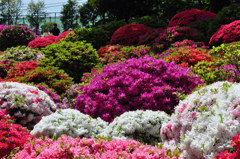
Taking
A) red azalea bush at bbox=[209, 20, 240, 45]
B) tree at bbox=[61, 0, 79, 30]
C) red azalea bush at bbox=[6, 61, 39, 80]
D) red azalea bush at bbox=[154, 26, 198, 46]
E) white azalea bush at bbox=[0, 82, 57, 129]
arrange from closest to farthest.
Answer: white azalea bush at bbox=[0, 82, 57, 129] < red azalea bush at bbox=[6, 61, 39, 80] < red azalea bush at bbox=[209, 20, 240, 45] < red azalea bush at bbox=[154, 26, 198, 46] < tree at bbox=[61, 0, 79, 30]

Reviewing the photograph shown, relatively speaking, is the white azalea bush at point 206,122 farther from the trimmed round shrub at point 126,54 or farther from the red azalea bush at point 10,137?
the trimmed round shrub at point 126,54

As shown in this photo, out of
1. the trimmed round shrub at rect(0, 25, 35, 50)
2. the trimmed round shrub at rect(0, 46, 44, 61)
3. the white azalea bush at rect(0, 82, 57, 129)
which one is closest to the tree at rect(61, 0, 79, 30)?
the trimmed round shrub at rect(0, 25, 35, 50)

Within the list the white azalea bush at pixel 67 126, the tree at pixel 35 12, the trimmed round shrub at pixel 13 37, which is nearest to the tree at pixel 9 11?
the tree at pixel 35 12

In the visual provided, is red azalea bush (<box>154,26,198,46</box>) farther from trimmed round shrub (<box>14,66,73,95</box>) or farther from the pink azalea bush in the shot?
the pink azalea bush

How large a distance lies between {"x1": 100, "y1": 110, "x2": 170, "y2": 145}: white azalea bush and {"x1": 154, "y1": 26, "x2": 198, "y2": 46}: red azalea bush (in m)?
8.12

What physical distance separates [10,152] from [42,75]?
16.6ft

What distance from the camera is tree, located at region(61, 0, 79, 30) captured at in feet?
179

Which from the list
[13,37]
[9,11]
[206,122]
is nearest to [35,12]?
[9,11]

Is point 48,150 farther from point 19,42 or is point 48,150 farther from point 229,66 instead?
point 19,42

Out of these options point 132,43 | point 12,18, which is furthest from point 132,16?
point 12,18

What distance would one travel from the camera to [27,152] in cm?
397

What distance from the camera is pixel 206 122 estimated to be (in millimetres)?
3350

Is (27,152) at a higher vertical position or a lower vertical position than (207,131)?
lower

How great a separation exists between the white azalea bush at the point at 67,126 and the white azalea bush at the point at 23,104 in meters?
1.02
